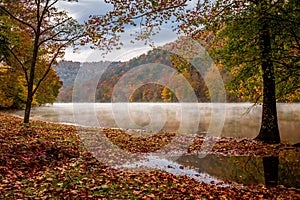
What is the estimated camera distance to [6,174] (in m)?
6.68

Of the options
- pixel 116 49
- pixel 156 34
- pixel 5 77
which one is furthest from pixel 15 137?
pixel 5 77

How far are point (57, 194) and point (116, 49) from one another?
261 inches

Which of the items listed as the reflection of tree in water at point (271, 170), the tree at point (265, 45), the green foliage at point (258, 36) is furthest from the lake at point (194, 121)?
the reflection of tree in water at point (271, 170)

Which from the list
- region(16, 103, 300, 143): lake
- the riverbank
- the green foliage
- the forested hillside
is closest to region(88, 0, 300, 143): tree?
the green foliage

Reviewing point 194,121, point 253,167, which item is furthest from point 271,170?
point 194,121

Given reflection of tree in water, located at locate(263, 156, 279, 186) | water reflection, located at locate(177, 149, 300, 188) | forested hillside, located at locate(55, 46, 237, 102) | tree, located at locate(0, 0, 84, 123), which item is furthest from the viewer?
forested hillside, located at locate(55, 46, 237, 102)

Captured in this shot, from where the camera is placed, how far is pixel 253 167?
29.9 feet

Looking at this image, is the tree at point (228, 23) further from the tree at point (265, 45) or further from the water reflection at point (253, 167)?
the water reflection at point (253, 167)

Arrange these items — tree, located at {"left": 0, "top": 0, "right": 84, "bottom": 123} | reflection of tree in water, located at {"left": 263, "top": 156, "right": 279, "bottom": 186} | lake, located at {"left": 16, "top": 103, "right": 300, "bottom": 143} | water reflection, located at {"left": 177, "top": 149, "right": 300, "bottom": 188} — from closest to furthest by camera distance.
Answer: reflection of tree in water, located at {"left": 263, "top": 156, "right": 279, "bottom": 186} → water reflection, located at {"left": 177, "top": 149, "right": 300, "bottom": 188} → tree, located at {"left": 0, "top": 0, "right": 84, "bottom": 123} → lake, located at {"left": 16, "top": 103, "right": 300, "bottom": 143}

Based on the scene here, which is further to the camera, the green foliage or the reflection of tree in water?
the green foliage

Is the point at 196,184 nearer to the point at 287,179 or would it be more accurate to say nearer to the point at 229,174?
the point at 229,174

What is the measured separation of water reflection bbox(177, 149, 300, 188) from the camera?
7.74 meters

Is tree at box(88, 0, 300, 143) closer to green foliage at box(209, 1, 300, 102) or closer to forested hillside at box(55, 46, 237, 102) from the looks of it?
green foliage at box(209, 1, 300, 102)

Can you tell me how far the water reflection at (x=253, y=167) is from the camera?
7740mm
